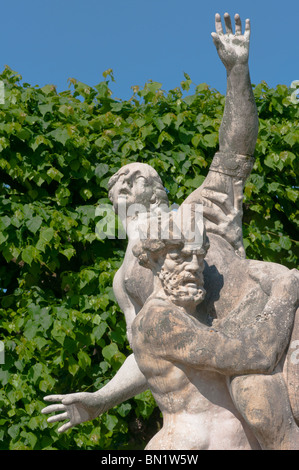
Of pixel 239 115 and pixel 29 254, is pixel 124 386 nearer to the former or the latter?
pixel 239 115

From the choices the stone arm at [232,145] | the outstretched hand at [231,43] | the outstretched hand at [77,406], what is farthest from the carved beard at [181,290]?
the outstretched hand at [231,43]

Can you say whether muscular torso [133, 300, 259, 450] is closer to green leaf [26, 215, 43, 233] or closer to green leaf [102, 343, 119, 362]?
green leaf [102, 343, 119, 362]

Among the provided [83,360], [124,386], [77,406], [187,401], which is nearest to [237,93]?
[187,401]

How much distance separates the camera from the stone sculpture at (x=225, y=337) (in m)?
3.09

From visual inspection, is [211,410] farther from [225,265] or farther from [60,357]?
[60,357]

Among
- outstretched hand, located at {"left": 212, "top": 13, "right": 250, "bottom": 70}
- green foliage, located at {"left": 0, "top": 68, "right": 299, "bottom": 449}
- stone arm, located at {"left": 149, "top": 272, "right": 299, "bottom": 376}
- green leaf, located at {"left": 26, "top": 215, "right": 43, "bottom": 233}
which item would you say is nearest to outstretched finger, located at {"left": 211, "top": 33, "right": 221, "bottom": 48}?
outstretched hand, located at {"left": 212, "top": 13, "right": 250, "bottom": 70}

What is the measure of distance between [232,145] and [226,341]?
995 mm

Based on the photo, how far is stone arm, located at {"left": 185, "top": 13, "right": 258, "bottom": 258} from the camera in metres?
3.49

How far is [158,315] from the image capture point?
318 cm

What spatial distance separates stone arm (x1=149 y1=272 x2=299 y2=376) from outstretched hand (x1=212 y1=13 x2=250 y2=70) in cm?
110

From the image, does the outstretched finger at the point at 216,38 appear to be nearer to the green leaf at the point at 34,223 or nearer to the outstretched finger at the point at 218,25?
the outstretched finger at the point at 218,25

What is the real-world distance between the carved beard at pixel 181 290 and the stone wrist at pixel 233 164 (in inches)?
26.3
